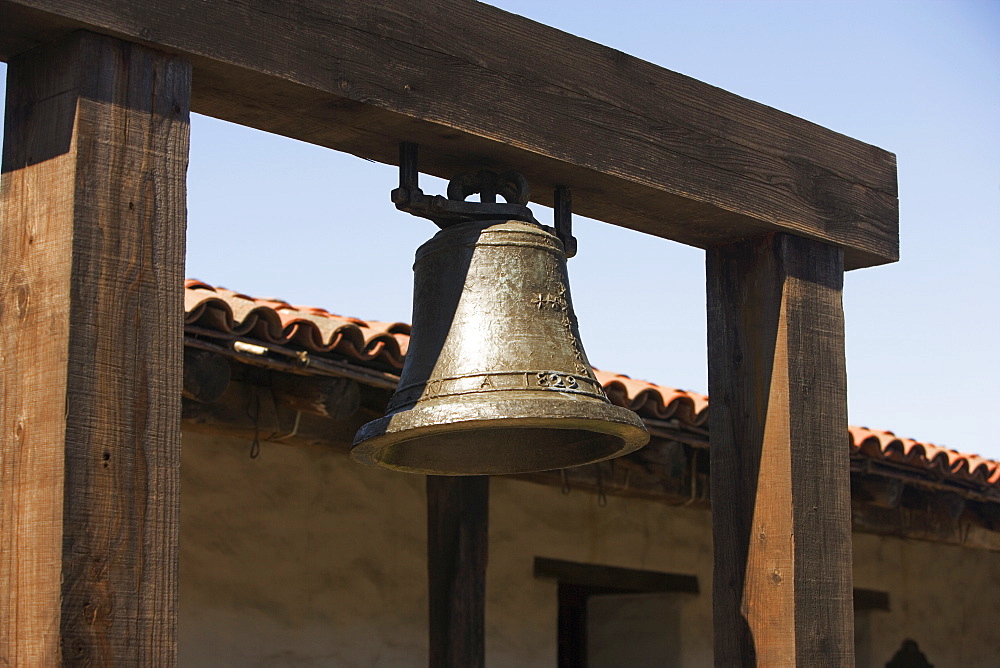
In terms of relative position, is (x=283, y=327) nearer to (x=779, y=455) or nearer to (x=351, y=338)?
(x=351, y=338)

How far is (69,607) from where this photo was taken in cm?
184

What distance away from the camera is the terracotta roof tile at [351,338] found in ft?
12.5

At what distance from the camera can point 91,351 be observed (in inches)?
75.7

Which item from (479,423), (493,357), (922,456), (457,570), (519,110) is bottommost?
(457,570)

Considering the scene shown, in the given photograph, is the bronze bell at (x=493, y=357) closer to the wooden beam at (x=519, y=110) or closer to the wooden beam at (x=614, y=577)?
the wooden beam at (x=519, y=110)

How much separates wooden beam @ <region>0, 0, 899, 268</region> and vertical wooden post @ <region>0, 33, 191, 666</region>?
10 centimetres

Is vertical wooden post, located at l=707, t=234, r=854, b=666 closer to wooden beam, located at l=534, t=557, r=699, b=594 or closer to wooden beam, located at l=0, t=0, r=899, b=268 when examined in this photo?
wooden beam, located at l=0, t=0, r=899, b=268

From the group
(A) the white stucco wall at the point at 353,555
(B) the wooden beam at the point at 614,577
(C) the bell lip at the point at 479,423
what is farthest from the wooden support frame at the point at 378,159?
(B) the wooden beam at the point at 614,577

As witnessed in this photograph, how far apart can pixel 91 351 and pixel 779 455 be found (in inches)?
54.0

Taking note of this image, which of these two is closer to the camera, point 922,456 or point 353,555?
point 353,555

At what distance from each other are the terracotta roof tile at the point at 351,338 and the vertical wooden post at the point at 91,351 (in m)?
1.63

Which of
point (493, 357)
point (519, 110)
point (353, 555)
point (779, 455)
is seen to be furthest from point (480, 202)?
point (353, 555)

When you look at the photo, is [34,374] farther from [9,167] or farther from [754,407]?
[754,407]

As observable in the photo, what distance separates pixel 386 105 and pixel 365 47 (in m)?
0.10
